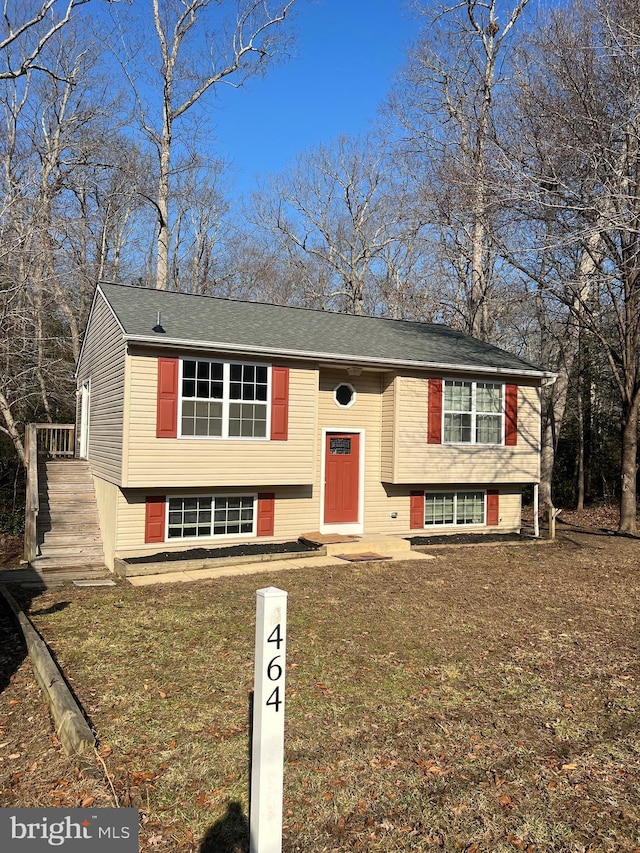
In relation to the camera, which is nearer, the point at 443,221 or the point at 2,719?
the point at 2,719

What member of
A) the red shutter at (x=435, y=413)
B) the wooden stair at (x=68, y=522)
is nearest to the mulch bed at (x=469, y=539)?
the red shutter at (x=435, y=413)

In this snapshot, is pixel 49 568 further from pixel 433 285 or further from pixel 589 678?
pixel 433 285

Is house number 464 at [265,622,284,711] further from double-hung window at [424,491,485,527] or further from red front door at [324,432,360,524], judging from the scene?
double-hung window at [424,491,485,527]

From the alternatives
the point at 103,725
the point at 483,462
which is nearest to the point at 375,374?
the point at 483,462

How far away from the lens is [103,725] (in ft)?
16.1

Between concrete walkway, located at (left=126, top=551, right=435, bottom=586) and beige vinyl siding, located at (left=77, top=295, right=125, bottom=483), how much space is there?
2042mm

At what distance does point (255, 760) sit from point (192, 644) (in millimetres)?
3838

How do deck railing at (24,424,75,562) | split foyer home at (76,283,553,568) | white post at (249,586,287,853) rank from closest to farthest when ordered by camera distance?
white post at (249,586,287,853), split foyer home at (76,283,553,568), deck railing at (24,424,75,562)

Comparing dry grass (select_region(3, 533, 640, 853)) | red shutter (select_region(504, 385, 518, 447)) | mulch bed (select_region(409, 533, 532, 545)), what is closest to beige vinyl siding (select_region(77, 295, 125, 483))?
dry grass (select_region(3, 533, 640, 853))

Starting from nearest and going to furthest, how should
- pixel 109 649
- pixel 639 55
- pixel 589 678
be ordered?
pixel 589 678, pixel 109 649, pixel 639 55

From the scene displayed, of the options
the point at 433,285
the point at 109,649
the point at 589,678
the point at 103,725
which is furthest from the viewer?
the point at 433,285

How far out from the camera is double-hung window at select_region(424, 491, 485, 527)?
48.0 ft

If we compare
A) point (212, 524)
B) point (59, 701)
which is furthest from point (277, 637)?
point (212, 524)

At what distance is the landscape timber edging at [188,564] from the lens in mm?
10336
